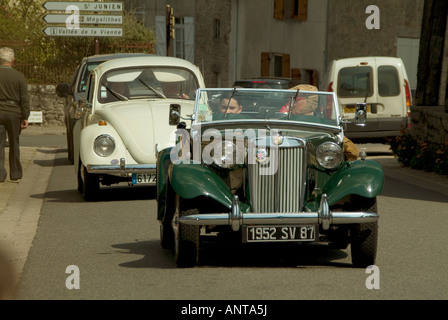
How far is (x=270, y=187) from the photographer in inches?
290

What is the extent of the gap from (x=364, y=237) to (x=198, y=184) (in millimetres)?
1322

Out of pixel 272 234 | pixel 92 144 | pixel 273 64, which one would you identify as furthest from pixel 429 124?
pixel 273 64

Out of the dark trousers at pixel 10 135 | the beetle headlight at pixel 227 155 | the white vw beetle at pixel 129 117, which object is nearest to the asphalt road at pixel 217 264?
the white vw beetle at pixel 129 117

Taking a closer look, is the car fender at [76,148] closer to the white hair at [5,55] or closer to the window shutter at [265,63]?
the white hair at [5,55]

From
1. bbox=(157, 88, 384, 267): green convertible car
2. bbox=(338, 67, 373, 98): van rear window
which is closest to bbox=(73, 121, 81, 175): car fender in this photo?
bbox=(157, 88, 384, 267): green convertible car

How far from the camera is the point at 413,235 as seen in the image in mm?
9203

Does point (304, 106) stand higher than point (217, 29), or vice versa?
point (304, 106)

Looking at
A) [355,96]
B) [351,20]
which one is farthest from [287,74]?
[355,96]

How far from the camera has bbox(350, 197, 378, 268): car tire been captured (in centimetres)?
721

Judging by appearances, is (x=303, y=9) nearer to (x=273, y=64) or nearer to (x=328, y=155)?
(x=273, y=64)

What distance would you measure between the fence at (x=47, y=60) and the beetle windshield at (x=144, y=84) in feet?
55.3

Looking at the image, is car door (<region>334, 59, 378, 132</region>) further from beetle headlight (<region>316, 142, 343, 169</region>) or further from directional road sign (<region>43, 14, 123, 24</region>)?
beetle headlight (<region>316, 142, 343, 169</region>)

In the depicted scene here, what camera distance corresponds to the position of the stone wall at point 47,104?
98.0 feet
